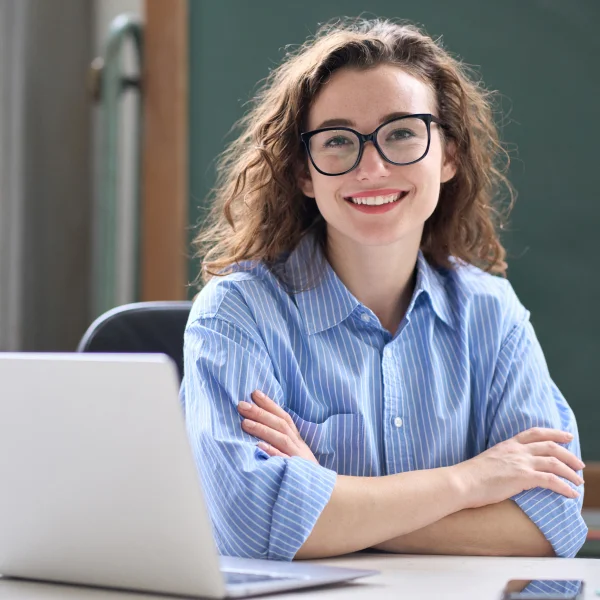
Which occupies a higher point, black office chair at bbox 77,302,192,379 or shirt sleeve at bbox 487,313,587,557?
black office chair at bbox 77,302,192,379

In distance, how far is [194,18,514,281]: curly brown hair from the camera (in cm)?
161

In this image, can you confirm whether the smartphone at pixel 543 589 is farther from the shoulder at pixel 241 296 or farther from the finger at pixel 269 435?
the shoulder at pixel 241 296

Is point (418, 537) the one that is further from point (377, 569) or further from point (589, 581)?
point (589, 581)

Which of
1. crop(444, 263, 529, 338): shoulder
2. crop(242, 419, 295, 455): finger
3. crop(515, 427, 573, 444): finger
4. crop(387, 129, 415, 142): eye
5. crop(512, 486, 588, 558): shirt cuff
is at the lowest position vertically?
crop(512, 486, 588, 558): shirt cuff

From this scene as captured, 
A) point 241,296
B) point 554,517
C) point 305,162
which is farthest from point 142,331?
point 554,517

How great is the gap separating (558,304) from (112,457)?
5.86 feet

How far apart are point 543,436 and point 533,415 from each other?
5cm

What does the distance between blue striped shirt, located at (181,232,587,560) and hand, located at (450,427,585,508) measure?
0.02m

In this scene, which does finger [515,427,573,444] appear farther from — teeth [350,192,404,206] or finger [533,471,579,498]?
teeth [350,192,404,206]

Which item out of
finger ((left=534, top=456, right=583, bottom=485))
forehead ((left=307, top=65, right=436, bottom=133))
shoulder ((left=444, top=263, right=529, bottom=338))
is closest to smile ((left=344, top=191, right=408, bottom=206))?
forehead ((left=307, top=65, right=436, bottom=133))

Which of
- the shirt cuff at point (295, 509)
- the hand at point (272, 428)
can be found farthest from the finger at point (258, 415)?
the shirt cuff at point (295, 509)

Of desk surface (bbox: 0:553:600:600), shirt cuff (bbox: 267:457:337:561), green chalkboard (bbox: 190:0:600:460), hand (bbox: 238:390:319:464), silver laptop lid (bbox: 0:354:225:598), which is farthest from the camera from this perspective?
green chalkboard (bbox: 190:0:600:460)

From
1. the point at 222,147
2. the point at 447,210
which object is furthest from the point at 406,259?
the point at 222,147

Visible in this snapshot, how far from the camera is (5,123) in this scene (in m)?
2.71
